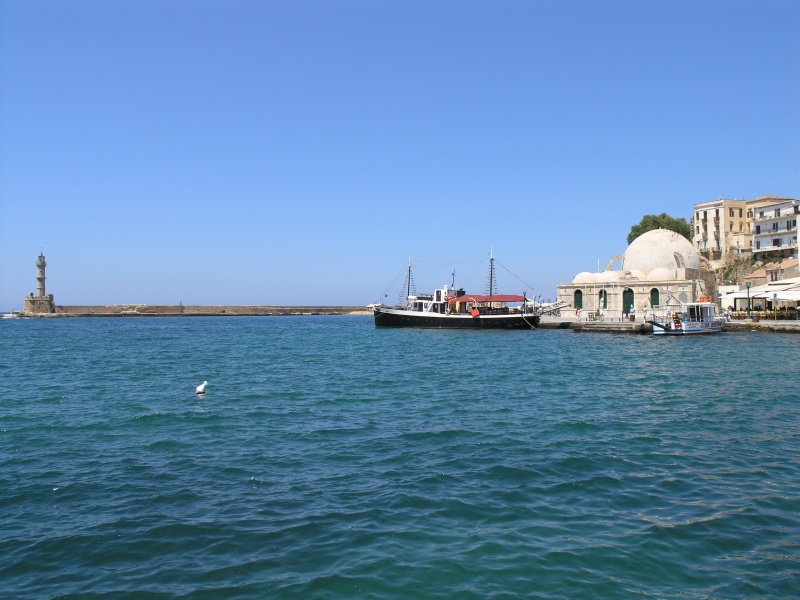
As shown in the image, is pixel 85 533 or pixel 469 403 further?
pixel 469 403

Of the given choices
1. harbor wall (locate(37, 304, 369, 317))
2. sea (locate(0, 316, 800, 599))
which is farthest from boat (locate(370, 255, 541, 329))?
harbor wall (locate(37, 304, 369, 317))

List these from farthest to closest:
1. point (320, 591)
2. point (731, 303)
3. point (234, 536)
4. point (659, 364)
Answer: point (731, 303) < point (659, 364) < point (234, 536) < point (320, 591)

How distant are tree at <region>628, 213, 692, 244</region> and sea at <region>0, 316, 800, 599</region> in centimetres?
5732

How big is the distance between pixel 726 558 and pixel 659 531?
0.74m

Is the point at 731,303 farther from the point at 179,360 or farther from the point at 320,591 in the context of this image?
the point at 320,591

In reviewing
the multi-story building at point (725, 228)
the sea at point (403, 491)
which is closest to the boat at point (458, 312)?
the multi-story building at point (725, 228)

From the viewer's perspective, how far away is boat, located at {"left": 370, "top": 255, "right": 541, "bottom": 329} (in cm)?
5212

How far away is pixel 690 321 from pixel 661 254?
50.6 feet

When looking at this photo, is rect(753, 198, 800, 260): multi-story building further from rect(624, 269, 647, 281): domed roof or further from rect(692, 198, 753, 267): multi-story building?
rect(624, 269, 647, 281): domed roof

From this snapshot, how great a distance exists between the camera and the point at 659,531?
6.93 meters

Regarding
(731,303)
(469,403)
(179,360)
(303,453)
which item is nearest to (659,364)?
(469,403)

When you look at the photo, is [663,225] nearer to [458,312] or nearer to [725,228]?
[725,228]

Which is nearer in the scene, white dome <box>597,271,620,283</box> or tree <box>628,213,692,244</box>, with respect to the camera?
white dome <box>597,271,620,283</box>

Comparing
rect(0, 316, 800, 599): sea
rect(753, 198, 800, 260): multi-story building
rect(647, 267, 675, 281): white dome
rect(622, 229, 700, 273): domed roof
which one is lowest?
rect(0, 316, 800, 599): sea
